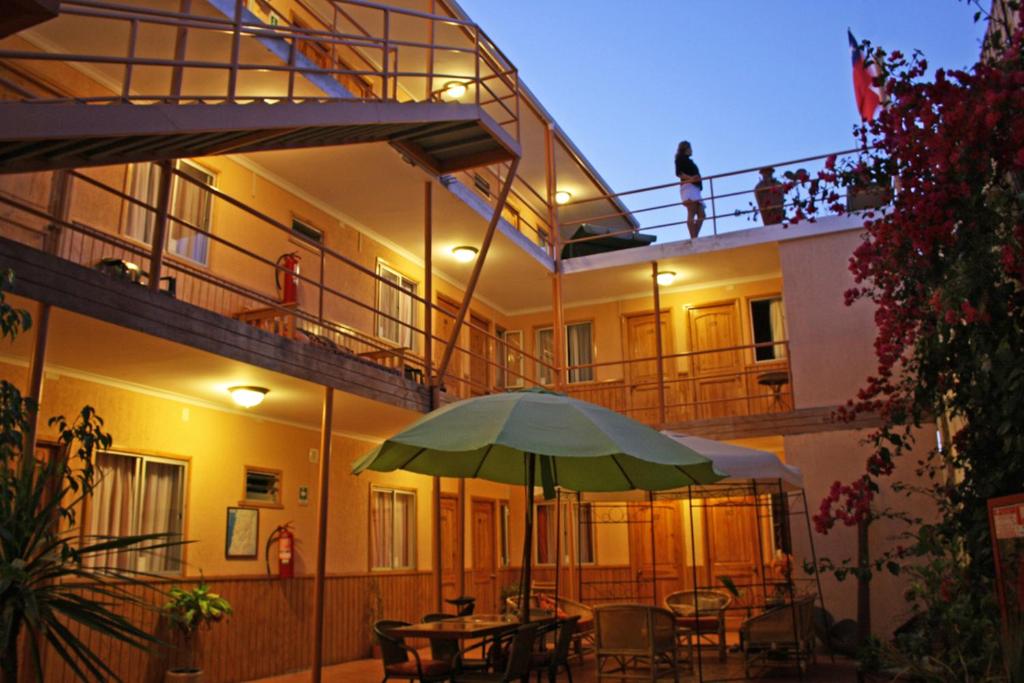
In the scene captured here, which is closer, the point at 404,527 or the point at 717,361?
the point at 404,527

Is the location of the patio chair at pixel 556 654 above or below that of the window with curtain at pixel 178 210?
below

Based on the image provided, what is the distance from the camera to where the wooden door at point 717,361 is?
15.1m

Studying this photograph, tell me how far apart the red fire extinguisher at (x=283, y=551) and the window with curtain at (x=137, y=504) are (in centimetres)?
133

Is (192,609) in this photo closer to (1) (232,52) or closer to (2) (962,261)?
(1) (232,52)

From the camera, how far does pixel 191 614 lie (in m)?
8.54

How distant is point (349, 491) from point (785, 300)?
6.99m

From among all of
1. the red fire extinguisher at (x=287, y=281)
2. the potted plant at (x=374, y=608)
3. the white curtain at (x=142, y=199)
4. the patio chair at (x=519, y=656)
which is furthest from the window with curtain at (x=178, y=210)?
the patio chair at (x=519, y=656)

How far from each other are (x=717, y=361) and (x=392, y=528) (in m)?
6.44

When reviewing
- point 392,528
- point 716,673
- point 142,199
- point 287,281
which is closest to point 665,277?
point 392,528

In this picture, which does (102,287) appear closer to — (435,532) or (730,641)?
(435,532)

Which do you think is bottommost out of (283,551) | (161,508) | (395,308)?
(283,551)

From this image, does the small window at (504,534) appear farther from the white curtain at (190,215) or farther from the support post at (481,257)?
the white curtain at (190,215)

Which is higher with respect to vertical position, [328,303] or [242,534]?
[328,303]

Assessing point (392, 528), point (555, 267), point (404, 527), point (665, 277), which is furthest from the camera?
point (665, 277)
